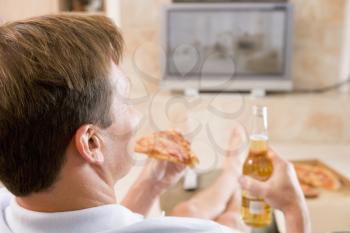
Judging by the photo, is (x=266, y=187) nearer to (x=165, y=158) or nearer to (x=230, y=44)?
(x=165, y=158)

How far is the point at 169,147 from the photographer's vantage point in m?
1.04

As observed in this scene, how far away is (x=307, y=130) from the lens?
2199mm

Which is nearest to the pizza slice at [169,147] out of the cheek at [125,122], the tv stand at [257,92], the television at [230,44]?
the cheek at [125,122]

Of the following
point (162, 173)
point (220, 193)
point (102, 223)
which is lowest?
→ point (220, 193)

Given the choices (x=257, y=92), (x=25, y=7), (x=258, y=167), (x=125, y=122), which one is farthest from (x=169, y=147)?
(x=25, y=7)

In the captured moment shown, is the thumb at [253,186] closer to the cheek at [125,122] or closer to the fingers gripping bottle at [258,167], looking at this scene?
the fingers gripping bottle at [258,167]

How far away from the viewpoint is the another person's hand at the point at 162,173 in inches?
40.6

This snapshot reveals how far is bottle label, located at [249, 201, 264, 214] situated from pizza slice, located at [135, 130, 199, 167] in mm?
170

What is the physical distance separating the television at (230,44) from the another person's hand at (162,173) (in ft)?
3.69

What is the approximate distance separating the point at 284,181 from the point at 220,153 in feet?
1.40

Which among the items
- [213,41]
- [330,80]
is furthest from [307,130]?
[213,41]

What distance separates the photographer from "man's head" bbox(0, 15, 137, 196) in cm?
56

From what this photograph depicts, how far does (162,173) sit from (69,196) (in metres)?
0.45

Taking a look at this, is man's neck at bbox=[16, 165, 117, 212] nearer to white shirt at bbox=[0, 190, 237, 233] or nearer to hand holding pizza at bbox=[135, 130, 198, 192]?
white shirt at bbox=[0, 190, 237, 233]
